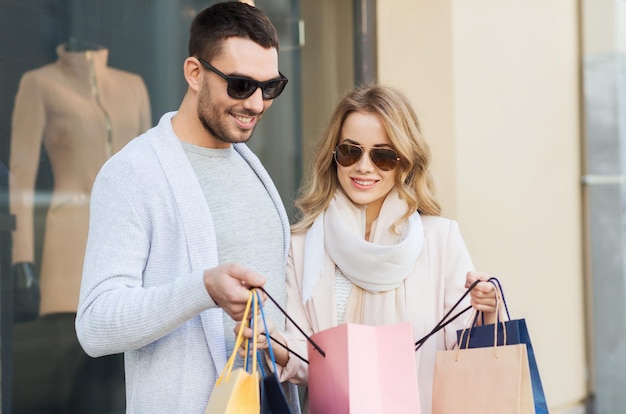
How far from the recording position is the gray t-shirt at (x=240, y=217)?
240cm

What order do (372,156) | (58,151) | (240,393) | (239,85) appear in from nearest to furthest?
1. (240,393)
2. (239,85)
3. (372,156)
4. (58,151)

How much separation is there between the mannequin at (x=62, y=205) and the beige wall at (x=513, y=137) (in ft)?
5.95

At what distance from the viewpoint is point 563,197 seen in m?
5.65

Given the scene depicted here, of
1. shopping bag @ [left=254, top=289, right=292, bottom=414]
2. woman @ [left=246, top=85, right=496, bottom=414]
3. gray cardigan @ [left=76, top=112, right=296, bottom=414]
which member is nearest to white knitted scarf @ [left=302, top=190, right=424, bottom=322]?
woman @ [left=246, top=85, right=496, bottom=414]

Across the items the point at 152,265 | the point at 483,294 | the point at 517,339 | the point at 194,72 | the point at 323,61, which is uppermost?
the point at 323,61

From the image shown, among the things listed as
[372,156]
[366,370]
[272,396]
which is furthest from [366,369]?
[372,156]

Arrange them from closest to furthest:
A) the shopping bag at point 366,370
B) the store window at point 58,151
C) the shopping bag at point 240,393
Result: 1. the shopping bag at point 240,393
2. the shopping bag at point 366,370
3. the store window at point 58,151

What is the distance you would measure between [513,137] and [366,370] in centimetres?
328

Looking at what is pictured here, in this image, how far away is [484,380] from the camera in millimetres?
2365

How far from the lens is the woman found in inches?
105

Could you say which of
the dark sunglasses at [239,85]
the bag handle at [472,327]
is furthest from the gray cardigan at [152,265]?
the bag handle at [472,327]

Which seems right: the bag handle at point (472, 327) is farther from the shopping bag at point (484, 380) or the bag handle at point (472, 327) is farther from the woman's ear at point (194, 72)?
the woman's ear at point (194, 72)

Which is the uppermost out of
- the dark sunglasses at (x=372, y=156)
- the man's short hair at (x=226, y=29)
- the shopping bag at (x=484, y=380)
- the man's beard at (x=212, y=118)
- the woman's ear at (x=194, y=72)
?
the man's short hair at (x=226, y=29)

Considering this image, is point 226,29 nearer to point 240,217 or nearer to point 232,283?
point 240,217
